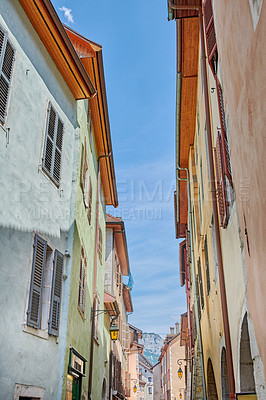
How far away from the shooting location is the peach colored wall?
3.63m

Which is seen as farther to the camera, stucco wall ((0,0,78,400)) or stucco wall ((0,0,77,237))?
stucco wall ((0,0,77,237))

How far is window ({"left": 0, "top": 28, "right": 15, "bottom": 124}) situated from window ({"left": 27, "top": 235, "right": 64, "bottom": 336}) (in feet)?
7.62

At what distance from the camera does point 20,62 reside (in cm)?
780

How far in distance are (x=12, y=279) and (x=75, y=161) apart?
445 centimetres

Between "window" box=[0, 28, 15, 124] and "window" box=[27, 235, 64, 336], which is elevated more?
"window" box=[0, 28, 15, 124]

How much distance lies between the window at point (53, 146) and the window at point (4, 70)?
69.6 inches

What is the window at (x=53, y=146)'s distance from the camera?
8880 millimetres

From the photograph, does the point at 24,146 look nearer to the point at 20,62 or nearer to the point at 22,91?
the point at 22,91

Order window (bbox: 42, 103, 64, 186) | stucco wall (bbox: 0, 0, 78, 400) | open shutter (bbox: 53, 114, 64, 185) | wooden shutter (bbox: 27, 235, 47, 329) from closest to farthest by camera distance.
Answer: stucco wall (bbox: 0, 0, 78, 400)
wooden shutter (bbox: 27, 235, 47, 329)
window (bbox: 42, 103, 64, 186)
open shutter (bbox: 53, 114, 64, 185)

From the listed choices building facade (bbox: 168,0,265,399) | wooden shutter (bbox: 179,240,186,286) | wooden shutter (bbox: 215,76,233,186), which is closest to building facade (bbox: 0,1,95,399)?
building facade (bbox: 168,0,265,399)

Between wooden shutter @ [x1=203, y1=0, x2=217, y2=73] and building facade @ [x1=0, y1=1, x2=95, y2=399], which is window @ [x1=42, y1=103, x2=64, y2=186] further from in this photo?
wooden shutter @ [x1=203, y1=0, x2=217, y2=73]

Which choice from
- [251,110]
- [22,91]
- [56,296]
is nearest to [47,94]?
[22,91]

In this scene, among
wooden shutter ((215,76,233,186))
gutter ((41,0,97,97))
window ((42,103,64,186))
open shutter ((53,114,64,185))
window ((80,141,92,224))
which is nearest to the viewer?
wooden shutter ((215,76,233,186))

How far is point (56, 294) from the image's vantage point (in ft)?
28.5
